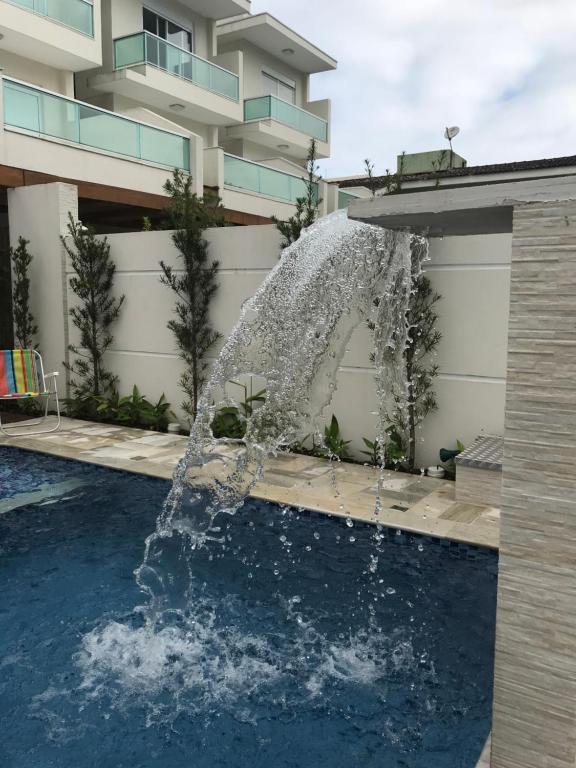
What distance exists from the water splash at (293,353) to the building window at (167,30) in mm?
12821

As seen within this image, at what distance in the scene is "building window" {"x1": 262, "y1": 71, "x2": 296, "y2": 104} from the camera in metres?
20.8

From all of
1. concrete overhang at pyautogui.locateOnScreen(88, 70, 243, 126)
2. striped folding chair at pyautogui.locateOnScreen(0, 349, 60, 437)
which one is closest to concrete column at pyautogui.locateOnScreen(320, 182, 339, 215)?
concrete overhang at pyautogui.locateOnScreen(88, 70, 243, 126)

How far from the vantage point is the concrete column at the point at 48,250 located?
9.45m

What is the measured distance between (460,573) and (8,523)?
3.80 metres

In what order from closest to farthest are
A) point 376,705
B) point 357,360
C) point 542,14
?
point 376,705, point 357,360, point 542,14

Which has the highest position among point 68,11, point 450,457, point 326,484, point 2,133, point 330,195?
point 68,11

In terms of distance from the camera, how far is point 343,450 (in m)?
7.13

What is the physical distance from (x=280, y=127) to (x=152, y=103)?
4.54 meters

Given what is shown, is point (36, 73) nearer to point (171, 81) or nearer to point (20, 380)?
point (171, 81)

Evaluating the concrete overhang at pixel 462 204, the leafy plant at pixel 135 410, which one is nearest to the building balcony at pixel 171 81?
the leafy plant at pixel 135 410

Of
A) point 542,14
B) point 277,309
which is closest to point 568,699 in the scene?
point 277,309

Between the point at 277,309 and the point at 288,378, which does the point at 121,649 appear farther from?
the point at 277,309

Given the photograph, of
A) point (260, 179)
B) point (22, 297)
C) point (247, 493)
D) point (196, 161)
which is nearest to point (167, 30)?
point (260, 179)

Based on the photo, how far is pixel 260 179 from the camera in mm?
14273
